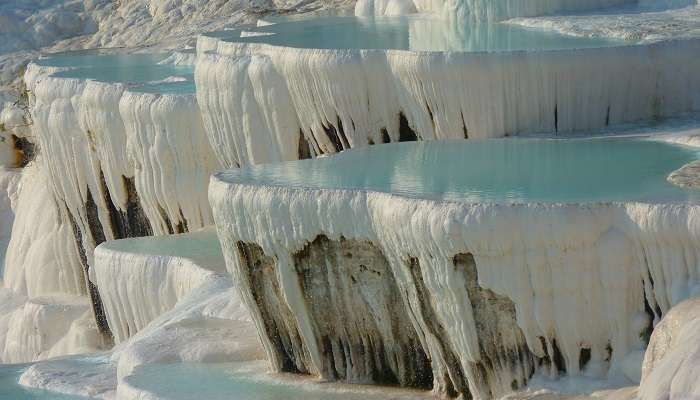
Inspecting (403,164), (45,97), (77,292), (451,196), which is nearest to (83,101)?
(45,97)

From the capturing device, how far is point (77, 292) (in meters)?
16.0

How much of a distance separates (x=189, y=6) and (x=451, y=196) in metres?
13.0

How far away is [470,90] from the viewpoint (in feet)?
34.9

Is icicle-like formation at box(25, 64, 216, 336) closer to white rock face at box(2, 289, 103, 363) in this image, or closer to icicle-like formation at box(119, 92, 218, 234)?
icicle-like formation at box(119, 92, 218, 234)

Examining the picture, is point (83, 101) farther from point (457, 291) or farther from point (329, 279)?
point (457, 291)

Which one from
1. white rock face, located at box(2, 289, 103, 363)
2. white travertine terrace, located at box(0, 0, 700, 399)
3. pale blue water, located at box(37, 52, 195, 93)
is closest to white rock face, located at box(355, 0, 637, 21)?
white travertine terrace, located at box(0, 0, 700, 399)

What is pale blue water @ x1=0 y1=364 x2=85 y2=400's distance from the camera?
9.90 metres

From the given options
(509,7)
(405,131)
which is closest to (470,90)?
(405,131)

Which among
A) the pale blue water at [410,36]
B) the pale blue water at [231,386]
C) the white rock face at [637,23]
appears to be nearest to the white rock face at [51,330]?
the pale blue water at [410,36]

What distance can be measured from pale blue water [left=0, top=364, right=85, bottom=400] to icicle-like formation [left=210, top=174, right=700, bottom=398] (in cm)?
202

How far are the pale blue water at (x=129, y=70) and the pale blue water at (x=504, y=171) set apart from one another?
402 centimetres

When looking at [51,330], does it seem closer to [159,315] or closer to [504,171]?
[159,315]

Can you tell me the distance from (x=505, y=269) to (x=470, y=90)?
3027 millimetres

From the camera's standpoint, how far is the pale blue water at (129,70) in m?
13.7
